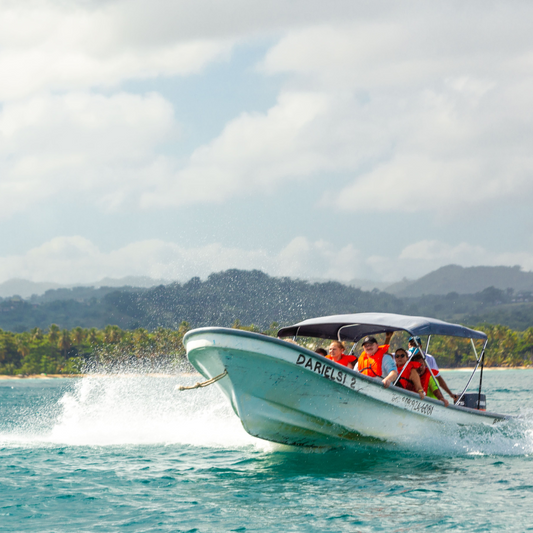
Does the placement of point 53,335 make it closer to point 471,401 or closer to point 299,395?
point 471,401

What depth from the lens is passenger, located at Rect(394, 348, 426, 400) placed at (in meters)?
12.1

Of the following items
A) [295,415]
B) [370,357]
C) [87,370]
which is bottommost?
[87,370]

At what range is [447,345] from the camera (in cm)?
13850

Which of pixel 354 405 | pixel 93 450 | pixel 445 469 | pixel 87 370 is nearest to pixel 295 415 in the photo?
pixel 354 405

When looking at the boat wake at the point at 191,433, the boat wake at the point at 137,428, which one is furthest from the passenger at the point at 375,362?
the boat wake at the point at 137,428

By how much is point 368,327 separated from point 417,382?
250cm

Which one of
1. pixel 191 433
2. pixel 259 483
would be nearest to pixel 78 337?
pixel 191 433

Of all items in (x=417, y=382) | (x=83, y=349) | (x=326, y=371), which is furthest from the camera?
(x=83, y=349)

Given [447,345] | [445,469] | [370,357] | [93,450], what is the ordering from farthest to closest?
[447,345], [93,450], [370,357], [445,469]

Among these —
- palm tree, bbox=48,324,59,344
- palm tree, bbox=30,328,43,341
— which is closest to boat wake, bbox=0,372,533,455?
palm tree, bbox=48,324,59,344

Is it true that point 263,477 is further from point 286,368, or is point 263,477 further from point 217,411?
point 217,411

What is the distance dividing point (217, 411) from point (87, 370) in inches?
4539

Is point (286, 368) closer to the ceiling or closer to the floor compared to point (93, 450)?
closer to the ceiling

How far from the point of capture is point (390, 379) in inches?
450
